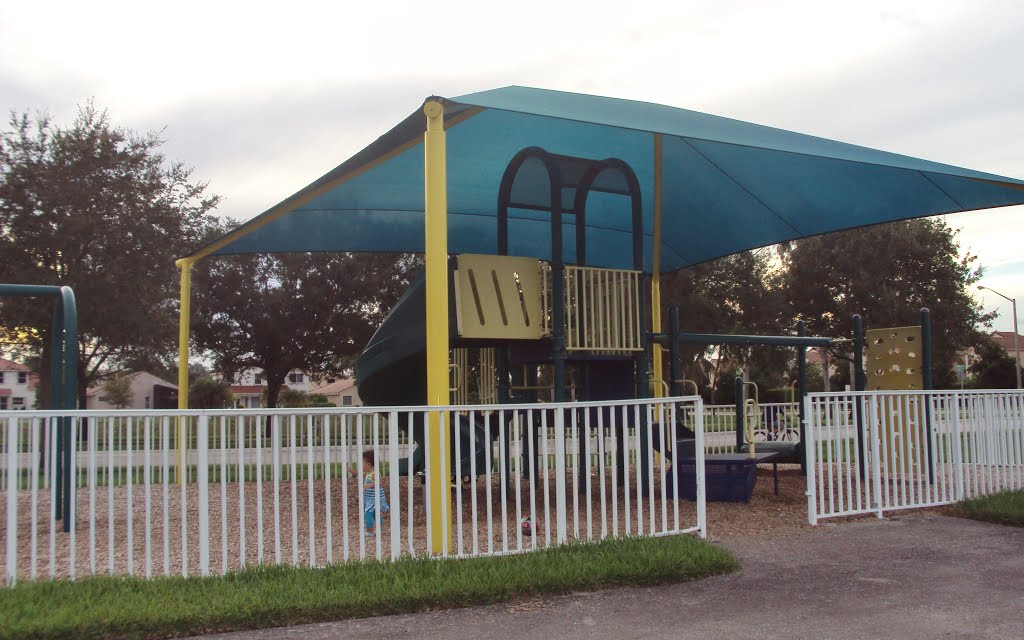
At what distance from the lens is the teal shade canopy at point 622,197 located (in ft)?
24.7

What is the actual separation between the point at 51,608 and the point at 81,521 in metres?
4.29

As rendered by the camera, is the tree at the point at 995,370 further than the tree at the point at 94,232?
Yes

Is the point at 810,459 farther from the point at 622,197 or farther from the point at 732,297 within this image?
the point at 732,297

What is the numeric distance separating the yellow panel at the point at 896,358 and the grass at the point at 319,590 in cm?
624

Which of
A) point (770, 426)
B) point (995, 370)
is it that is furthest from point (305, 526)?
point (995, 370)

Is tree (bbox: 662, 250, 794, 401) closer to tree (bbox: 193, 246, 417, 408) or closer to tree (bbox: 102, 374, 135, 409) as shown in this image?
tree (bbox: 193, 246, 417, 408)

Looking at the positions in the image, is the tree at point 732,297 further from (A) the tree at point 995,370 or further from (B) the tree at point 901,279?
(A) the tree at point 995,370

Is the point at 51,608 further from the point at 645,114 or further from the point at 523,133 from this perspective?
the point at 523,133

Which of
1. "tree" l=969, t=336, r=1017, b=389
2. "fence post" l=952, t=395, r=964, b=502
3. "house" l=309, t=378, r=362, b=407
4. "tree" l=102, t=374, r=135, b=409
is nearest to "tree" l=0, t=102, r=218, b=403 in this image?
"fence post" l=952, t=395, r=964, b=502

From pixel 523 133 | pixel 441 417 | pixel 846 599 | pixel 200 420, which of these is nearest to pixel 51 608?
pixel 200 420

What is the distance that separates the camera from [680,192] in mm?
12328

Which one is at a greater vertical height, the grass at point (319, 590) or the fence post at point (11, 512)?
the fence post at point (11, 512)

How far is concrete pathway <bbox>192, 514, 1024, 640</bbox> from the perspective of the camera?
4.55 m

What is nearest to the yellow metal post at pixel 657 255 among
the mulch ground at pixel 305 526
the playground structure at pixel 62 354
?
the mulch ground at pixel 305 526
